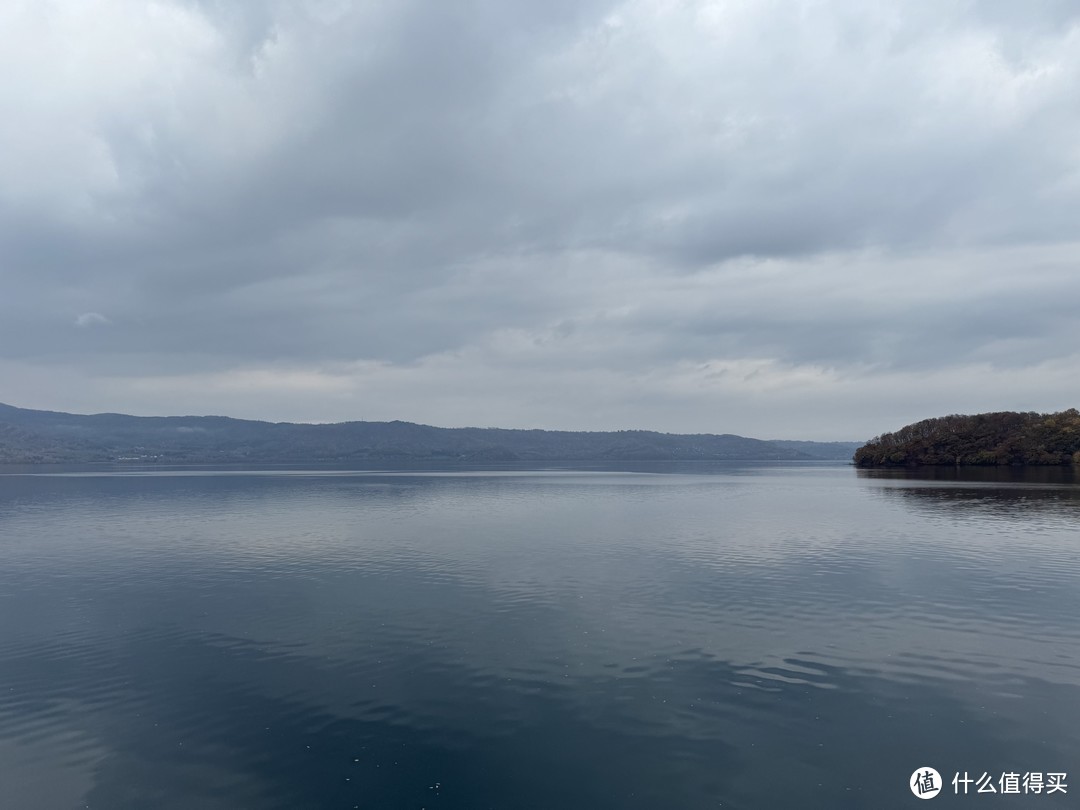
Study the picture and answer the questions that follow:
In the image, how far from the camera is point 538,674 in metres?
30.4

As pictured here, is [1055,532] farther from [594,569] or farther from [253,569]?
[253,569]

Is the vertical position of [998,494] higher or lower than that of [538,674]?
higher

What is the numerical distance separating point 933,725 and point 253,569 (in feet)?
173

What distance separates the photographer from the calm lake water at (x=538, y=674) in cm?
2148

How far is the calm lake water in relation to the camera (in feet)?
70.5

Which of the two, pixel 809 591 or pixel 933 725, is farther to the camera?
pixel 809 591

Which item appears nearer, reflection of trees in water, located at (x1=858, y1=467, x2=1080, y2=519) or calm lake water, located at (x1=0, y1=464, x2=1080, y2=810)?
calm lake water, located at (x1=0, y1=464, x2=1080, y2=810)

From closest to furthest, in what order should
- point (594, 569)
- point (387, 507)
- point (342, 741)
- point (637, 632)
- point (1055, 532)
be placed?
1. point (342, 741)
2. point (637, 632)
3. point (594, 569)
4. point (1055, 532)
5. point (387, 507)

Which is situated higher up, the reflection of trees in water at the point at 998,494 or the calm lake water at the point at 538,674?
the reflection of trees in water at the point at 998,494

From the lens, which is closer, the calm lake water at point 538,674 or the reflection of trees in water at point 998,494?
the calm lake water at point 538,674

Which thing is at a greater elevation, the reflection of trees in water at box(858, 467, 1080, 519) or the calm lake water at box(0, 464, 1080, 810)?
the reflection of trees in water at box(858, 467, 1080, 519)

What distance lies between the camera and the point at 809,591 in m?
47.0

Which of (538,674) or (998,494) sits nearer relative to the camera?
(538,674)

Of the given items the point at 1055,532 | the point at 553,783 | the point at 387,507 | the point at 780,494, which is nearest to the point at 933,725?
the point at 553,783
